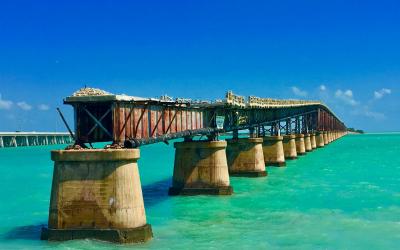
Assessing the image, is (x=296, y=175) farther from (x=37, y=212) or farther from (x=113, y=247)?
(x=113, y=247)

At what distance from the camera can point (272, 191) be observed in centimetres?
4478

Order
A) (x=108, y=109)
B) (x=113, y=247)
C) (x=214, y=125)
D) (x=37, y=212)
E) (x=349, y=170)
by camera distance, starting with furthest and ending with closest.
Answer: (x=349, y=170)
(x=214, y=125)
(x=37, y=212)
(x=108, y=109)
(x=113, y=247)

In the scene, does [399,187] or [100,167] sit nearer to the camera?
[100,167]

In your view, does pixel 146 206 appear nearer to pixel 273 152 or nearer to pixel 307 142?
pixel 273 152

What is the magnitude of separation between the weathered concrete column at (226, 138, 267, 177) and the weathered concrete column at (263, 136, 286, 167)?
44.2 ft

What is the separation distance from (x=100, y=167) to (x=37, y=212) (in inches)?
658

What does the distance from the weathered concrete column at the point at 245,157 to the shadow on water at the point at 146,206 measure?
28.7ft

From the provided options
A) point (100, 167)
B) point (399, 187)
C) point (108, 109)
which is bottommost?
point (399, 187)

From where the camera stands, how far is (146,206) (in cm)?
3684

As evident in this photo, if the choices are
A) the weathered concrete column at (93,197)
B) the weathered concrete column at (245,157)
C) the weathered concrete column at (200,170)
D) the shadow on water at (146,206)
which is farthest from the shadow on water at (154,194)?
the weathered concrete column at (93,197)

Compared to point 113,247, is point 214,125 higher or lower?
higher

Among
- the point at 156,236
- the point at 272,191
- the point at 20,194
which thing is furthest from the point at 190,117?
the point at 20,194

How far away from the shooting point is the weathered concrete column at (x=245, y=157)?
56938 millimetres

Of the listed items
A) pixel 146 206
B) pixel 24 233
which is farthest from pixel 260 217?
pixel 24 233
